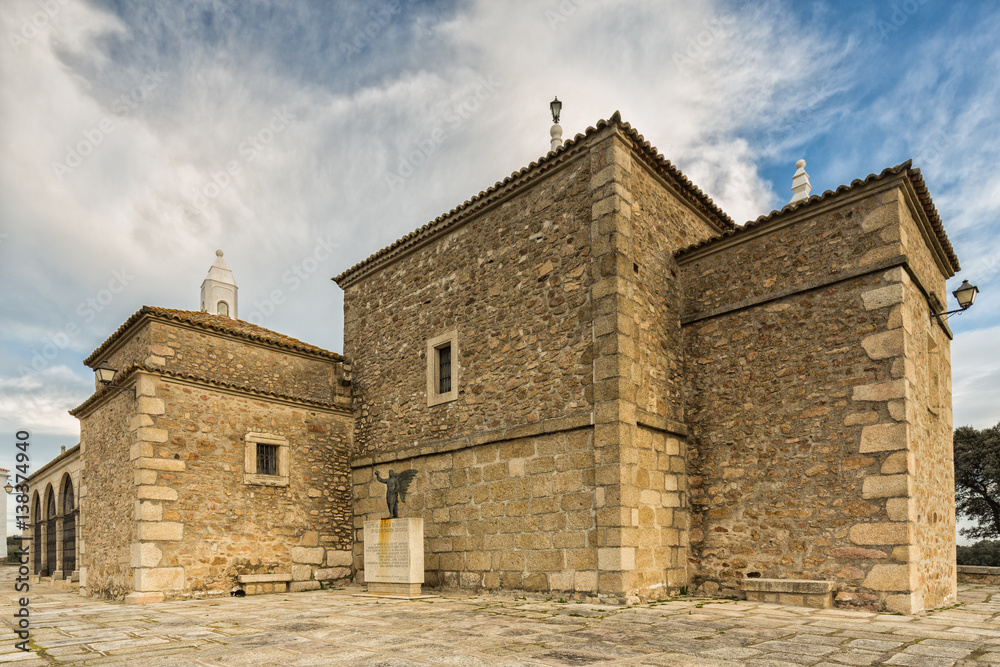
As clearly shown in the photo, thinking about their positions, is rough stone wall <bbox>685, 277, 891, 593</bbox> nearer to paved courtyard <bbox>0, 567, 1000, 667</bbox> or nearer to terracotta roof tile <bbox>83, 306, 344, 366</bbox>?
paved courtyard <bbox>0, 567, 1000, 667</bbox>

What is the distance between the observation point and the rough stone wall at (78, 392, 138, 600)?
11406 millimetres

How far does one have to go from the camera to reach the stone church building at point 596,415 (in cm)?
864

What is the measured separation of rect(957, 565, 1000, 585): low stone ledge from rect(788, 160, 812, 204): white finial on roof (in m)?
8.44

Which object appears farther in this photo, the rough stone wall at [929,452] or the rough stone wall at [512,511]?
the rough stone wall at [512,511]

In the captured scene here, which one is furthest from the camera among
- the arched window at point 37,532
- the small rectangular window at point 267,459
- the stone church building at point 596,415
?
the arched window at point 37,532

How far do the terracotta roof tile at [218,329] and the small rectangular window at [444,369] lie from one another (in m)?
3.37

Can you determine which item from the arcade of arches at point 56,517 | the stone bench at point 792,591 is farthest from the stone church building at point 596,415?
the arcade of arches at point 56,517

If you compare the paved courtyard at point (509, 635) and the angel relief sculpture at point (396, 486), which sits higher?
the angel relief sculpture at point (396, 486)

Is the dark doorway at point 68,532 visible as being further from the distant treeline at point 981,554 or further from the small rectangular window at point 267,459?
the distant treeline at point 981,554

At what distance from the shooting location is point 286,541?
1248 cm

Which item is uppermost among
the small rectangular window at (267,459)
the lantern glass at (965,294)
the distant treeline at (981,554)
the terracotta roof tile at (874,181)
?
the terracotta roof tile at (874,181)

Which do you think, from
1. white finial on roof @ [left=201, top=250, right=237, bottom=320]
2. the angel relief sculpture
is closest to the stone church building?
the angel relief sculpture

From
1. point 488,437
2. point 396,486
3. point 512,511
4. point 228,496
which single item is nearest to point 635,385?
point 488,437

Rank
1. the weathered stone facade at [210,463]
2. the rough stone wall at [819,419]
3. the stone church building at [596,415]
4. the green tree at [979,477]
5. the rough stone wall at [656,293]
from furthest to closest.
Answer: the green tree at [979,477], the weathered stone facade at [210,463], the rough stone wall at [656,293], the stone church building at [596,415], the rough stone wall at [819,419]
